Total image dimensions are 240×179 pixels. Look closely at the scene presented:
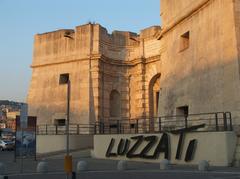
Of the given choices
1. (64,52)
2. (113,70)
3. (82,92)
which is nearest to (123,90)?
(113,70)

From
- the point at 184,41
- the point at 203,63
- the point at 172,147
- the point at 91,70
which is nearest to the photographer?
the point at 172,147

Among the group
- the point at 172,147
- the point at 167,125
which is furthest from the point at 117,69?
the point at 172,147

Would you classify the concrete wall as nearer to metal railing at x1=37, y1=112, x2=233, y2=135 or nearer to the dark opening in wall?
the dark opening in wall

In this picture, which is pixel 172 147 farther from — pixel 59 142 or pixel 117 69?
pixel 117 69

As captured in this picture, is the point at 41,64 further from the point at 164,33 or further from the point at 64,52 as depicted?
the point at 164,33

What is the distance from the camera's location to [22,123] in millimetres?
14023

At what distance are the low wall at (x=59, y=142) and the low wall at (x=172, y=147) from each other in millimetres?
4411

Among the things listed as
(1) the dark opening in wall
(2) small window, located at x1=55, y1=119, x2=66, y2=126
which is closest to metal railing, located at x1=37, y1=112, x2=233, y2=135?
(1) the dark opening in wall

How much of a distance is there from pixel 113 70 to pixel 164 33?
25.1ft

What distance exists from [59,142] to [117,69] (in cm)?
800

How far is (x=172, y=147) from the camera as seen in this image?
16.8 meters

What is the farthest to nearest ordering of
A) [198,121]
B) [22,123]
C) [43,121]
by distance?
[43,121] < [198,121] < [22,123]

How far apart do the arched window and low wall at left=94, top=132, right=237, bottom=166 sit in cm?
851

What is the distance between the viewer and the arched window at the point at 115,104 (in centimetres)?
2916
